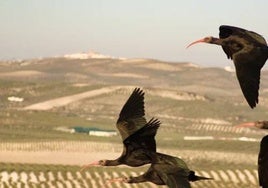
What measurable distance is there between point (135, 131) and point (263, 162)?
4.53m

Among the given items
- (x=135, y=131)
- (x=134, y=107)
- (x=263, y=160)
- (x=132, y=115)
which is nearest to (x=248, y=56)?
(x=263, y=160)

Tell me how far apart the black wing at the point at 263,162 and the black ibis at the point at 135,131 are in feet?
8.61

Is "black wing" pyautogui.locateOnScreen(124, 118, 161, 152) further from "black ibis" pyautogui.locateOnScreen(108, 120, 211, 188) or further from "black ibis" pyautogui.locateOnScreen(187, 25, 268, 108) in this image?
"black ibis" pyautogui.locateOnScreen(187, 25, 268, 108)

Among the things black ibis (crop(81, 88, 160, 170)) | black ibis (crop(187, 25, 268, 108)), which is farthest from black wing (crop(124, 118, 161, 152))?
black ibis (crop(187, 25, 268, 108))

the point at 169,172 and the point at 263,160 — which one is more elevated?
the point at 263,160

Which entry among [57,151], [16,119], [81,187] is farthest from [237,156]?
[16,119]

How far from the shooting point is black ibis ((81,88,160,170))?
40.6 feet

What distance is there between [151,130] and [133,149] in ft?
2.12

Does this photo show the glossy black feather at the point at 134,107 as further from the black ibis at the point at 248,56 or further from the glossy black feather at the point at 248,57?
the glossy black feather at the point at 248,57

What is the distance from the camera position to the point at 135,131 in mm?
13844

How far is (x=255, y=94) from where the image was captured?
9742mm

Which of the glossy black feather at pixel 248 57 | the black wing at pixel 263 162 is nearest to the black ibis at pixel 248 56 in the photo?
the glossy black feather at pixel 248 57

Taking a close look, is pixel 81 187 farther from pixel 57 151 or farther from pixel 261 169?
pixel 261 169

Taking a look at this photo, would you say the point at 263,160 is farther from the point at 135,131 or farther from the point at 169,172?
the point at 135,131
